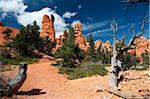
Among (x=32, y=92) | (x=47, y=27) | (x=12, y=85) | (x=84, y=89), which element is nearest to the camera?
(x=12, y=85)

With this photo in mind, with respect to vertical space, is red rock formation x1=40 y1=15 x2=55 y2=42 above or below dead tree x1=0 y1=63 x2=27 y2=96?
above

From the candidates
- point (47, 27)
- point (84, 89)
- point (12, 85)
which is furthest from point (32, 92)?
point (47, 27)

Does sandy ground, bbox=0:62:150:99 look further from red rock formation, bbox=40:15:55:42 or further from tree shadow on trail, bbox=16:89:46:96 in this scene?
red rock formation, bbox=40:15:55:42

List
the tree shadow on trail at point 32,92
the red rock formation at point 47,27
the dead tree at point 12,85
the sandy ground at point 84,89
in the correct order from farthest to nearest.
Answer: the red rock formation at point 47,27
the tree shadow on trail at point 32,92
the sandy ground at point 84,89
the dead tree at point 12,85

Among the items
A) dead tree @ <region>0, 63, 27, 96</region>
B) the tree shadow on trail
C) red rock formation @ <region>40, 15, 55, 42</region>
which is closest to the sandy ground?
the tree shadow on trail

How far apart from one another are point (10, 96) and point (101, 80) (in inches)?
280

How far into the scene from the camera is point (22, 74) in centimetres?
1786

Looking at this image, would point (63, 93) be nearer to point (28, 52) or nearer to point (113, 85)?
point (113, 85)

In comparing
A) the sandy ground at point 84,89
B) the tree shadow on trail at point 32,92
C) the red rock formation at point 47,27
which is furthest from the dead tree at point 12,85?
the red rock formation at point 47,27

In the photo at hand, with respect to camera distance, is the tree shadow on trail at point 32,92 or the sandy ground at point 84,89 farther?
the tree shadow on trail at point 32,92

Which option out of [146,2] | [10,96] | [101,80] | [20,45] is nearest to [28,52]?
[20,45]

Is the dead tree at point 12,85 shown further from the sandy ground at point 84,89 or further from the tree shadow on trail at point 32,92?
the tree shadow on trail at point 32,92

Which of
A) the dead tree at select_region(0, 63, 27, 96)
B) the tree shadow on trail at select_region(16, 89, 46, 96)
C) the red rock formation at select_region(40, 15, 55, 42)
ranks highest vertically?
the red rock formation at select_region(40, 15, 55, 42)

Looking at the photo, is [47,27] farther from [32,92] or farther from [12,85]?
[12,85]
